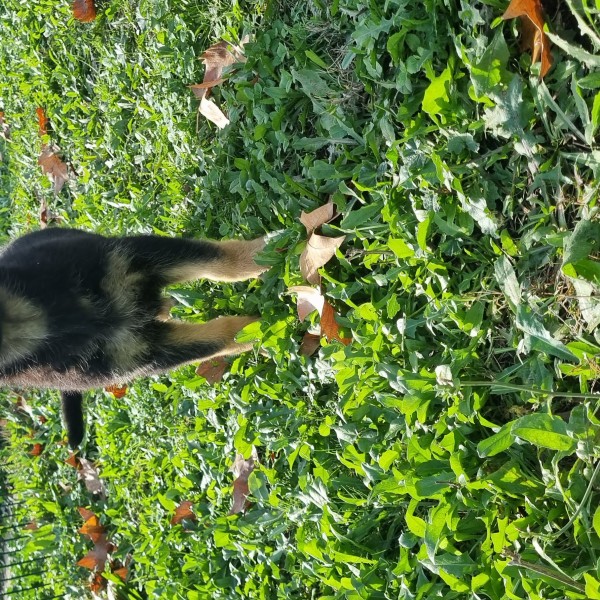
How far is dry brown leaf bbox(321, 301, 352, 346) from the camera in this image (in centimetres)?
303

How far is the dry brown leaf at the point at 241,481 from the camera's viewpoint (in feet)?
11.9

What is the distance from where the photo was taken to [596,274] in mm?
1958

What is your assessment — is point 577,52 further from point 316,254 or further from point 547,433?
point 316,254

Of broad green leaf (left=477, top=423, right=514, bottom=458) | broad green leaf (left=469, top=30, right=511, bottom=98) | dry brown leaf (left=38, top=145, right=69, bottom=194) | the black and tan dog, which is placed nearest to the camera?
broad green leaf (left=477, top=423, right=514, bottom=458)

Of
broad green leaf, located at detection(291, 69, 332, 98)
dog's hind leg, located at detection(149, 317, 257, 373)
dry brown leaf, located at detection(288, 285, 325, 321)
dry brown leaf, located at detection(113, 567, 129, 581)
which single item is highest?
broad green leaf, located at detection(291, 69, 332, 98)

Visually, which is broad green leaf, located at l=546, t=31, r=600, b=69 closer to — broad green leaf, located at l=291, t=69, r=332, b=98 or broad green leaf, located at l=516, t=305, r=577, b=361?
broad green leaf, located at l=516, t=305, r=577, b=361

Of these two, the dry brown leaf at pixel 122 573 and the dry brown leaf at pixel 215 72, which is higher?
the dry brown leaf at pixel 215 72

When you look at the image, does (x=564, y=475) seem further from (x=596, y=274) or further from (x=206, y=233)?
(x=206, y=233)

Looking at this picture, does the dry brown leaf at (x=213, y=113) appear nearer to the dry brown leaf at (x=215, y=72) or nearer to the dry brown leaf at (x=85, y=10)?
the dry brown leaf at (x=215, y=72)

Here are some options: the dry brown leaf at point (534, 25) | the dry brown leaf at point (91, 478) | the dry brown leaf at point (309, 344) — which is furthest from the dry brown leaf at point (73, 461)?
the dry brown leaf at point (534, 25)

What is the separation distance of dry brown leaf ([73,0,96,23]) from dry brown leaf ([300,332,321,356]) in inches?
127

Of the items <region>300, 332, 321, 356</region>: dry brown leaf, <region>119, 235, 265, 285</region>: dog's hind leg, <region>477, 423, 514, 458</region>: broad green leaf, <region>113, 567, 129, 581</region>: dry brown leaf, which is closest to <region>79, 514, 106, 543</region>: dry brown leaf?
<region>113, 567, 129, 581</region>: dry brown leaf

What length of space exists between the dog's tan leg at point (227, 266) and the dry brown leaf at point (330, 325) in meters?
0.55

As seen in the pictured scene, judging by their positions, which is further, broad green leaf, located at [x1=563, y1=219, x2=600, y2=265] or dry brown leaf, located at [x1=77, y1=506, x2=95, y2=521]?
dry brown leaf, located at [x1=77, y1=506, x2=95, y2=521]
